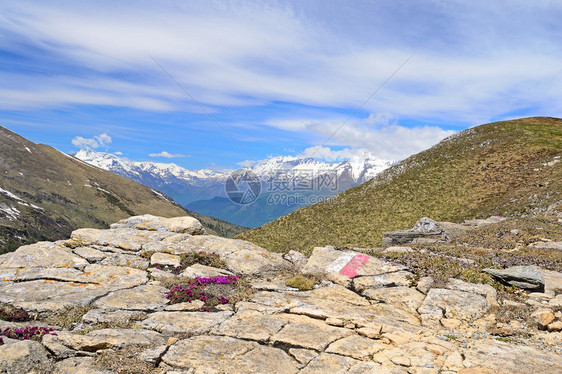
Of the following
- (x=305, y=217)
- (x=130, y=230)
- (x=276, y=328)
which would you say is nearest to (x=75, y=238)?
(x=130, y=230)

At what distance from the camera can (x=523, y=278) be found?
13.1 m

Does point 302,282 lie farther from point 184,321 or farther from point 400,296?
point 184,321

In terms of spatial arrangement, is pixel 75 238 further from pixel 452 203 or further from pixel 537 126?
pixel 537 126

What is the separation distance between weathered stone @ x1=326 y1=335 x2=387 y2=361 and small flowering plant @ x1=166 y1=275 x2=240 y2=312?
4798 mm

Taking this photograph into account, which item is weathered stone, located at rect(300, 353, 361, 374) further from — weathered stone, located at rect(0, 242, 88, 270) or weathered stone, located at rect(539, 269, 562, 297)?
weathered stone, located at rect(0, 242, 88, 270)

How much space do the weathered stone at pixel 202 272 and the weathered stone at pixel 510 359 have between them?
32.8 ft

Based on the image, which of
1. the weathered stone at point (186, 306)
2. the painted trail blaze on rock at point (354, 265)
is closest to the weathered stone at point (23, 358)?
the weathered stone at point (186, 306)

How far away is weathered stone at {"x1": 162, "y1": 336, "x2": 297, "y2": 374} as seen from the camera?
750 centimetres

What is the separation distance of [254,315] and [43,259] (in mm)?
10852

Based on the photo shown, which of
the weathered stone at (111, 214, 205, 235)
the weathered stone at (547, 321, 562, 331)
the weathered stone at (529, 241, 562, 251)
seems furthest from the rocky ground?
the weathered stone at (529, 241, 562, 251)

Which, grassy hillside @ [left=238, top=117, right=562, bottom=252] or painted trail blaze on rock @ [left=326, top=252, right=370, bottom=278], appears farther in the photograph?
grassy hillside @ [left=238, top=117, right=562, bottom=252]

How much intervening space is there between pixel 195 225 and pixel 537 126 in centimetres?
10281

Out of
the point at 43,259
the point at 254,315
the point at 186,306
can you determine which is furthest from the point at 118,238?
the point at 254,315

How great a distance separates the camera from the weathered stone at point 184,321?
938cm
